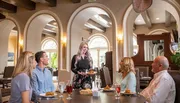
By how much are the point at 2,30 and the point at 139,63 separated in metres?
6.62

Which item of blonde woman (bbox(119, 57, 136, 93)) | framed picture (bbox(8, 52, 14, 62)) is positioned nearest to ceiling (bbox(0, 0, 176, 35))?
blonde woman (bbox(119, 57, 136, 93))

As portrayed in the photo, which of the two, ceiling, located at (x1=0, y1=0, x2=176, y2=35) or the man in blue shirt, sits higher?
ceiling, located at (x1=0, y1=0, x2=176, y2=35)

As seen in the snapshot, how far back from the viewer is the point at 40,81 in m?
2.70

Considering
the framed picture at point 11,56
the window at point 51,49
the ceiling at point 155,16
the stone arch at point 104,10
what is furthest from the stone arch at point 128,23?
the framed picture at point 11,56

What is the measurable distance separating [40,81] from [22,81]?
584mm

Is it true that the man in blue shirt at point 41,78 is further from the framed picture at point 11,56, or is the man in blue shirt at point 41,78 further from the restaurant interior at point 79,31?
the framed picture at point 11,56

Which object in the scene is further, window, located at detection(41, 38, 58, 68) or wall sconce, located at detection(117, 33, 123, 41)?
window, located at detection(41, 38, 58, 68)

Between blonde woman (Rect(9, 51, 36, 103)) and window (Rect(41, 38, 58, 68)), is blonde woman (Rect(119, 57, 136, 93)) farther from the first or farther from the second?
window (Rect(41, 38, 58, 68))

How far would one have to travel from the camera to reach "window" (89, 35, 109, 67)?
13.9 meters

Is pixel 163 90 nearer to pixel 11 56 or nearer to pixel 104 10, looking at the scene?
pixel 104 10

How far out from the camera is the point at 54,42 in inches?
602

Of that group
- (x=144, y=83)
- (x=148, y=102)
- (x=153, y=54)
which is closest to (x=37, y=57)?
(x=148, y=102)

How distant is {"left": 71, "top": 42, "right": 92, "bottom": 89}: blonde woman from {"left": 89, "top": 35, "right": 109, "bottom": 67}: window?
32.6 feet

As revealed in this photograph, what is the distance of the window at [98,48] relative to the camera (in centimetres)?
1390
